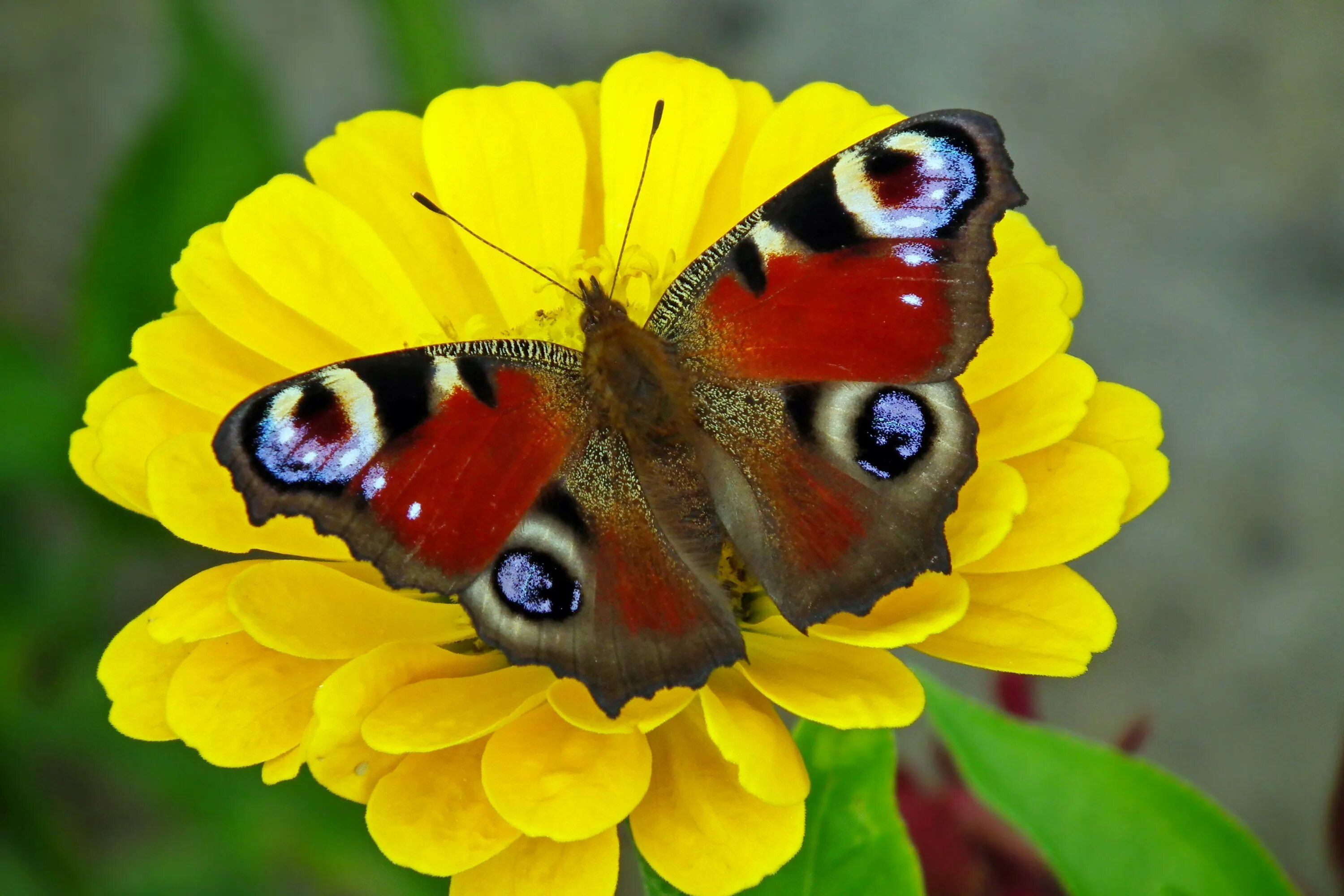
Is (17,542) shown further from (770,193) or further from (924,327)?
(924,327)

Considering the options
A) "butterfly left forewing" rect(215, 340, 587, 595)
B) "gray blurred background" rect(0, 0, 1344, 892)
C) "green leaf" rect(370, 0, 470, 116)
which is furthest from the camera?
"gray blurred background" rect(0, 0, 1344, 892)

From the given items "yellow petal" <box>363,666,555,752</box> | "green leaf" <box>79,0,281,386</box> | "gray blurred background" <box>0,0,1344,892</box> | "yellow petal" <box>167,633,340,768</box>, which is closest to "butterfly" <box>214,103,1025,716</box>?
"yellow petal" <box>363,666,555,752</box>

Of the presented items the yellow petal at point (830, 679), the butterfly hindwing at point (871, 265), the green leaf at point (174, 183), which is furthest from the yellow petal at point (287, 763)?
the green leaf at point (174, 183)

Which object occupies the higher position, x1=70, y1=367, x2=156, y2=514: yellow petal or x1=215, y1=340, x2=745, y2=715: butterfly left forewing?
x1=215, y1=340, x2=745, y2=715: butterfly left forewing

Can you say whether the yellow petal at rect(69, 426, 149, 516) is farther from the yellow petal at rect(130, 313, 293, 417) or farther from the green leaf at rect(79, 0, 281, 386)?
the green leaf at rect(79, 0, 281, 386)

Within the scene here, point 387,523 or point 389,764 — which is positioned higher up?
point 387,523

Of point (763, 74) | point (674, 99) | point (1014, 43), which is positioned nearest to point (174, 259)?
point (674, 99)

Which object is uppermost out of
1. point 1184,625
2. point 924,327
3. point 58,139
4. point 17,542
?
point 924,327
